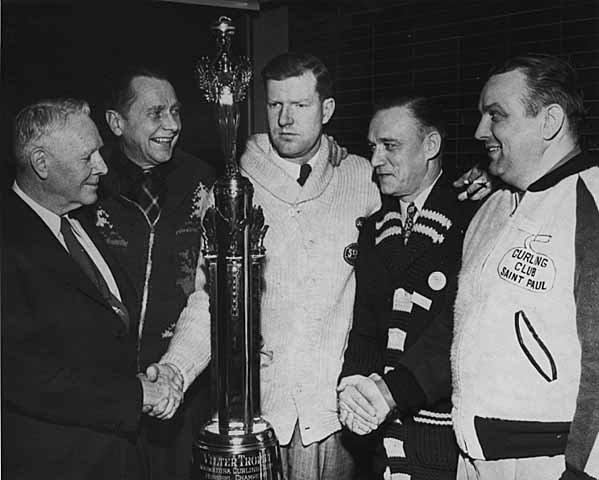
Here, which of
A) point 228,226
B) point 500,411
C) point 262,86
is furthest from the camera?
point 262,86

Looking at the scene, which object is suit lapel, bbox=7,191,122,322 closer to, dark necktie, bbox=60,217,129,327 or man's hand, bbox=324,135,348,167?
dark necktie, bbox=60,217,129,327

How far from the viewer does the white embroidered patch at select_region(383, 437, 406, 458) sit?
1883 mm

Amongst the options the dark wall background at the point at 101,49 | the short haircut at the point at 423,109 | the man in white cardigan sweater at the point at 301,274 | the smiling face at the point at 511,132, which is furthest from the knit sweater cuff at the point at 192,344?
the smiling face at the point at 511,132

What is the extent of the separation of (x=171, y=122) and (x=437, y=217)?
57 cm

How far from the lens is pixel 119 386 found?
73.4 inches

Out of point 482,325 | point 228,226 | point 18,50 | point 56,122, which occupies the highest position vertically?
point 18,50

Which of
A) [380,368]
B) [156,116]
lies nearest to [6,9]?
[156,116]

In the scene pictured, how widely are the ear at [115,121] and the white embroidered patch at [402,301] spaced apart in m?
0.63

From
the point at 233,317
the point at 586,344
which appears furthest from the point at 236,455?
the point at 586,344

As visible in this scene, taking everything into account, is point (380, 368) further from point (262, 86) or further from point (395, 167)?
point (262, 86)

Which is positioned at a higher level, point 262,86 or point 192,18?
point 192,18

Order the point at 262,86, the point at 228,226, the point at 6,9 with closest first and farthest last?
the point at 228,226 < the point at 6,9 < the point at 262,86

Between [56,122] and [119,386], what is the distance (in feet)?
1.69

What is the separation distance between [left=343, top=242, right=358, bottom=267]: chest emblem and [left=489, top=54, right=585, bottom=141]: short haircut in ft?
1.53
